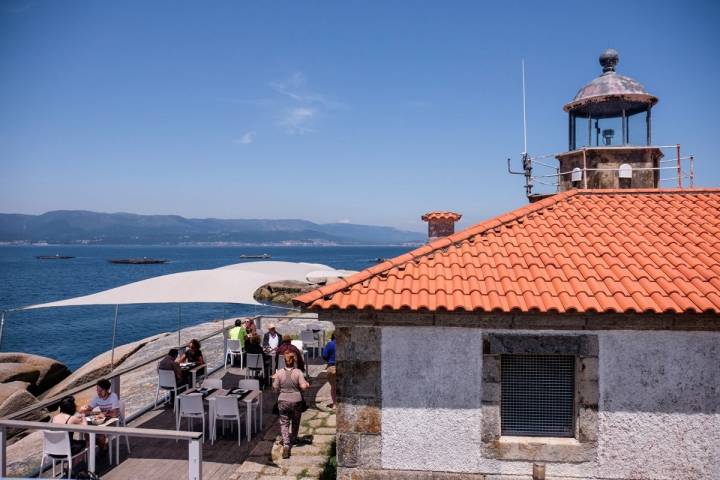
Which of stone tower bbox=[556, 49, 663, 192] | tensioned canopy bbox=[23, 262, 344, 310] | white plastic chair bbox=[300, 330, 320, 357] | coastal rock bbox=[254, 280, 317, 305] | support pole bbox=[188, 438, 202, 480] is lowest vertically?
coastal rock bbox=[254, 280, 317, 305]

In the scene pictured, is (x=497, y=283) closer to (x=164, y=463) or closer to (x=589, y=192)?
(x=589, y=192)

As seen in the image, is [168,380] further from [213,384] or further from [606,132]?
[606,132]

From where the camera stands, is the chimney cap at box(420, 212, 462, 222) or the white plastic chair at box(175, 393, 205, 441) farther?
the chimney cap at box(420, 212, 462, 222)

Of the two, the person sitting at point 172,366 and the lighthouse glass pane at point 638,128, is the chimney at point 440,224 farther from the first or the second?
the person sitting at point 172,366

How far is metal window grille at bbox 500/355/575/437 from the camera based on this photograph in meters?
6.52

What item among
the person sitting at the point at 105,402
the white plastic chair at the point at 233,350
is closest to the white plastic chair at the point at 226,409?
the person sitting at the point at 105,402

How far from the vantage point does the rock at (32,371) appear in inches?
723

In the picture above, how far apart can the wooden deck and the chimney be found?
4.96m

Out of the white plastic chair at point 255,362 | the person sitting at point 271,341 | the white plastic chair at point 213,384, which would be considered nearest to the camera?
the white plastic chair at point 213,384

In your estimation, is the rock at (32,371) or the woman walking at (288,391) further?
the rock at (32,371)

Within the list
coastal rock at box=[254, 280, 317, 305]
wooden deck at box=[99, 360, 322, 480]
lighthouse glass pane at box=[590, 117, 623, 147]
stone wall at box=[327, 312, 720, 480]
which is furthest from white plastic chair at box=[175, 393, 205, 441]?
coastal rock at box=[254, 280, 317, 305]

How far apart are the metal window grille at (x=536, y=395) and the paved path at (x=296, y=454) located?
2926 mm

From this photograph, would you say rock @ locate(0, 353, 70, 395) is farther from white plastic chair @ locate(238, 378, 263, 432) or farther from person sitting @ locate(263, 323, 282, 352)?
white plastic chair @ locate(238, 378, 263, 432)

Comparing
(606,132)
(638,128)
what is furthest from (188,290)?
(638,128)
